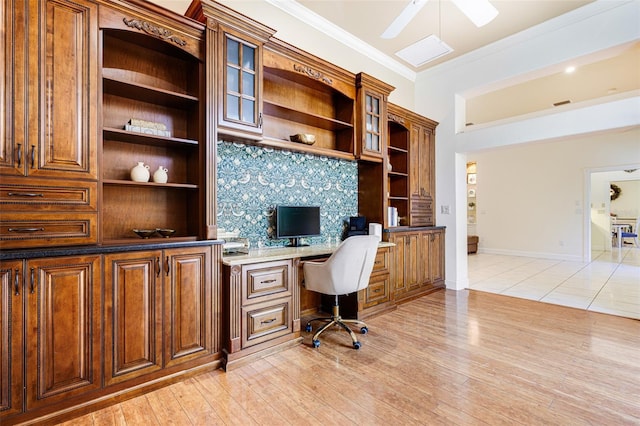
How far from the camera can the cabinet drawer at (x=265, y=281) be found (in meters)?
2.36

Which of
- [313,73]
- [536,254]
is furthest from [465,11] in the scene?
[536,254]

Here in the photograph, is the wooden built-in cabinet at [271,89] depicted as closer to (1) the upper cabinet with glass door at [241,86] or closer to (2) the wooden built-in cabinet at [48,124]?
(1) the upper cabinet with glass door at [241,86]

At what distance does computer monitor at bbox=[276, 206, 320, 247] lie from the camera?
3078mm

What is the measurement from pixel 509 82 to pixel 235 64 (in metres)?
3.79

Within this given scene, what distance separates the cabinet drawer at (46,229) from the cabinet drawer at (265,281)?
1026 mm

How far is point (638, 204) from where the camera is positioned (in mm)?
9781

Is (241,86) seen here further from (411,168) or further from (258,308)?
(411,168)

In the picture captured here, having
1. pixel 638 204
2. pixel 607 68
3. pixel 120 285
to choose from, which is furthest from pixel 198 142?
pixel 638 204

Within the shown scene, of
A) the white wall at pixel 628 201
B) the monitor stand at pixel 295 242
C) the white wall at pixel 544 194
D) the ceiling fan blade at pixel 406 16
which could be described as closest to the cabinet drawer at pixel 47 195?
the monitor stand at pixel 295 242

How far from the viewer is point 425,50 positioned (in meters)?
3.90

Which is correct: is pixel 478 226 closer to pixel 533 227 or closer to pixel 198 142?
pixel 533 227

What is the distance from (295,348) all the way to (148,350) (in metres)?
1.13

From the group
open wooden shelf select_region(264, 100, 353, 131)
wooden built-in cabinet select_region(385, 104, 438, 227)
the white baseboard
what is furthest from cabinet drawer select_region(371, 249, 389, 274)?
the white baseboard

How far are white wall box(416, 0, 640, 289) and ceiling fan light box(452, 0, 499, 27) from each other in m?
2.01
